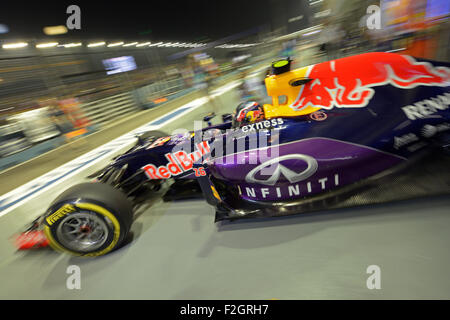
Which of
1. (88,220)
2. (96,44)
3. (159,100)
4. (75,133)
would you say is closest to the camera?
(88,220)

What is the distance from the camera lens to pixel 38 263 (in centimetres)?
188

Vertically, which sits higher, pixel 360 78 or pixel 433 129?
pixel 360 78

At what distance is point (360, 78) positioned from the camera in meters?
1.76

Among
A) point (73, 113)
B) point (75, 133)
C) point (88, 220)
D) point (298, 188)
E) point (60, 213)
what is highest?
point (73, 113)

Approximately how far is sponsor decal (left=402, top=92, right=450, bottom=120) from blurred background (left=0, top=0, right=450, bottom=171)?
234 cm

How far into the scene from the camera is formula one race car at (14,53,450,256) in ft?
5.13

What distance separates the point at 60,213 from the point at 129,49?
1345 cm

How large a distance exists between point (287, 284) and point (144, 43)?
15319 mm

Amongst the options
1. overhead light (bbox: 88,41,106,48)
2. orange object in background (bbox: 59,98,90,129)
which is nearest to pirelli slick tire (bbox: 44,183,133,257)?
orange object in background (bbox: 59,98,90,129)

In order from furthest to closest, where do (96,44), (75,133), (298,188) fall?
(96,44) → (75,133) → (298,188)

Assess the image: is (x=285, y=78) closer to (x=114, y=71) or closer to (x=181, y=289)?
(x=181, y=289)

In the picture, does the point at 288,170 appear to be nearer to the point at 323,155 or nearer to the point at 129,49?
the point at 323,155

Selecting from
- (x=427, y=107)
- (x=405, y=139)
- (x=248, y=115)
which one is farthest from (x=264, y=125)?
(x=427, y=107)

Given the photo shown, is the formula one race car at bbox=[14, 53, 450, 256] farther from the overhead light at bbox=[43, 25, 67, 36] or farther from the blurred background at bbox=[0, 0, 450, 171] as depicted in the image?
the overhead light at bbox=[43, 25, 67, 36]
